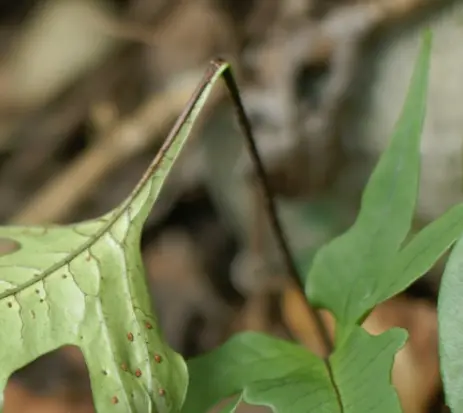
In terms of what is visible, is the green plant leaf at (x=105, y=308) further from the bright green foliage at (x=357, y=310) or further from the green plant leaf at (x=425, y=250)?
the green plant leaf at (x=425, y=250)

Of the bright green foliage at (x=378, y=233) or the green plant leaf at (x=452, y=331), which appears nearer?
the green plant leaf at (x=452, y=331)

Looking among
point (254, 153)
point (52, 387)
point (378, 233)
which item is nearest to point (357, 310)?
point (378, 233)

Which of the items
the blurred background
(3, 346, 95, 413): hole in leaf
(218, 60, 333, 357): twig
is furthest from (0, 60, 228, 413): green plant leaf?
(3, 346, 95, 413): hole in leaf

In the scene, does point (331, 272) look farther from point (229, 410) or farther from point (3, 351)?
point (3, 351)

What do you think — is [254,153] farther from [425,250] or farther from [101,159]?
[101,159]

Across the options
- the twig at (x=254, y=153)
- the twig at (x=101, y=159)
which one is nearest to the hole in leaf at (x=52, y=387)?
the twig at (x=101, y=159)

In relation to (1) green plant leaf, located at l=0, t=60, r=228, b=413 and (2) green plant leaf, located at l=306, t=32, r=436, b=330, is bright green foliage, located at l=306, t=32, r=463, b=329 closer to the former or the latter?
(2) green plant leaf, located at l=306, t=32, r=436, b=330

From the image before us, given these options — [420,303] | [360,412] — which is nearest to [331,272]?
[360,412]
